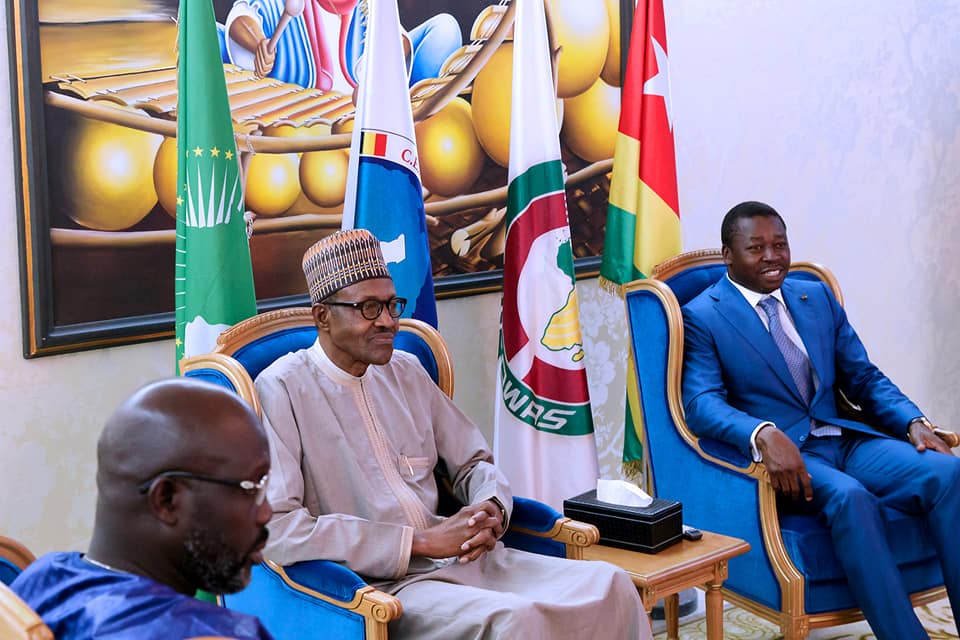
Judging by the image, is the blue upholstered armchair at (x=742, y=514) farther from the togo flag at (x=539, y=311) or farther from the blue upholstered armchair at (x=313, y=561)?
the blue upholstered armchair at (x=313, y=561)

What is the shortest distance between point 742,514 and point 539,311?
1.02 m

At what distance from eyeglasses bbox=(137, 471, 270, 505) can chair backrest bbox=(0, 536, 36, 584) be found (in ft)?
2.22

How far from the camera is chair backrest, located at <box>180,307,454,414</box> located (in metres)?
2.74

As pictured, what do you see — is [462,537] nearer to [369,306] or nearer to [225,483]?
[369,306]

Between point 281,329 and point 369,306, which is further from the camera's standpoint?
point 281,329

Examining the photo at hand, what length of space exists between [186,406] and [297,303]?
2361 millimetres

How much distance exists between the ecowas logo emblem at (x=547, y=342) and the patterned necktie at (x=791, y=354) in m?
0.71

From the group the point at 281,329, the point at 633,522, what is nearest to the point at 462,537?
the point at 633,522

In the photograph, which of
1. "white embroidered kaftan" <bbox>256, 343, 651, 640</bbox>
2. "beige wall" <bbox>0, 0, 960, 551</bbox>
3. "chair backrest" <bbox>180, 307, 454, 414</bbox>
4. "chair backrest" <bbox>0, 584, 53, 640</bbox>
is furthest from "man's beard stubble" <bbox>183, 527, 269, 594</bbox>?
"beige wall" <bbox>0, 0, 960, 551</bbox>

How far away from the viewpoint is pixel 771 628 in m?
3.96

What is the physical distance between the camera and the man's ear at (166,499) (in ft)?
4.75

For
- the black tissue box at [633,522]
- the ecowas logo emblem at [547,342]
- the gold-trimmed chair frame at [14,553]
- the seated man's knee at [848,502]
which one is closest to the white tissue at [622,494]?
the black tissue box at [633,522]

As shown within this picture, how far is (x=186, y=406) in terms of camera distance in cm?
148

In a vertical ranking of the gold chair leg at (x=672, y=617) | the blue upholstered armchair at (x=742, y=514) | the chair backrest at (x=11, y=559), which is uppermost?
the chair backrest at (x=11, y=559)
